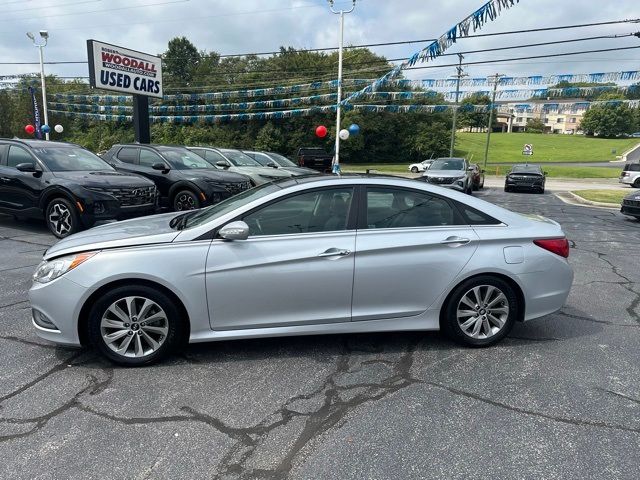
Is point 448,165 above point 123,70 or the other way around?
the other way around

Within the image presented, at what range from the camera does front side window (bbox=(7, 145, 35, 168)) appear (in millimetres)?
8843

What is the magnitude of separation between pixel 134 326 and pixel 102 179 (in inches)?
230

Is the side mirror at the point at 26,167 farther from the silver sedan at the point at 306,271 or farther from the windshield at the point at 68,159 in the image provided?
the silver sedan at the point at 306,271

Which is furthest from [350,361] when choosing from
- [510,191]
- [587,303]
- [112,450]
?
[510,191]

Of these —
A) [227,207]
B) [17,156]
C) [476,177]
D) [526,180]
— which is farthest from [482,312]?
[526,180]

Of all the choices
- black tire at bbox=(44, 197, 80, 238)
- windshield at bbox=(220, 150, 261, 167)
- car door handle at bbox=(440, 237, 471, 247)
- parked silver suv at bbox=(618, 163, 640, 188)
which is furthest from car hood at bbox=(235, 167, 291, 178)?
parked silver suv at bbox=(618, 163, 640, 188)

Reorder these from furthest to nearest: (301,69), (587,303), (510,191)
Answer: (301,69)
(510,191)
(587,303)

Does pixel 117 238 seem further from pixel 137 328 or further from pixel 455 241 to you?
pixel 455 241

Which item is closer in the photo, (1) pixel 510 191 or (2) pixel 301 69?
(1) pixel 510 191

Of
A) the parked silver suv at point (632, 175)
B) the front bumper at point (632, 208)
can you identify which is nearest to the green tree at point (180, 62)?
Answer: the parked silver suv at point (632, 175)

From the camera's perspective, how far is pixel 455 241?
12.7 ft

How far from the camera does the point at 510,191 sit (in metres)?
24.1

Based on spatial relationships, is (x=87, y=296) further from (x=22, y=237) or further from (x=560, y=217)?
(x=560, y=217)

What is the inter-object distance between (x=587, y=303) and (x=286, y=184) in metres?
3.83
